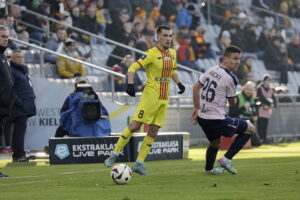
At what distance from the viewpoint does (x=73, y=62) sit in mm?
20812

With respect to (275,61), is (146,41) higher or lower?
higher

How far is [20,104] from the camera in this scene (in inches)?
656

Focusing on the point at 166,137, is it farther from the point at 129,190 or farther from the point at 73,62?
the point at 129,190

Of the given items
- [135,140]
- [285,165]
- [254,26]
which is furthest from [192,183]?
[254,26]

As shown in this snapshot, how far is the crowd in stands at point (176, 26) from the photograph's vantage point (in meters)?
22.8

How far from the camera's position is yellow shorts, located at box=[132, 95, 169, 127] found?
1286 centimetres

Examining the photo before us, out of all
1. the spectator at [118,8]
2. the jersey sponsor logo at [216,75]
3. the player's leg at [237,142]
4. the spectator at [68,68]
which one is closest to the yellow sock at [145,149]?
the player's leg at [237,142]

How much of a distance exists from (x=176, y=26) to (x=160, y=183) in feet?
62.7

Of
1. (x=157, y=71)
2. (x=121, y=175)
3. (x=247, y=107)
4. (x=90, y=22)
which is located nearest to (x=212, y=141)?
(x=157, y=71)

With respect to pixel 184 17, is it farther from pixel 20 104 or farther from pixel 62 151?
pixel 62 151

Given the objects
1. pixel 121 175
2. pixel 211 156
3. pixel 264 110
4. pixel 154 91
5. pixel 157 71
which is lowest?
pixel 121 175

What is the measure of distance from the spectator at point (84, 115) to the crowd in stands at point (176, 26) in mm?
3788

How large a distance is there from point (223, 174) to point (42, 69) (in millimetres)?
8985

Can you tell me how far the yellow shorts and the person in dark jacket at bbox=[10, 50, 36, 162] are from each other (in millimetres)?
4266
